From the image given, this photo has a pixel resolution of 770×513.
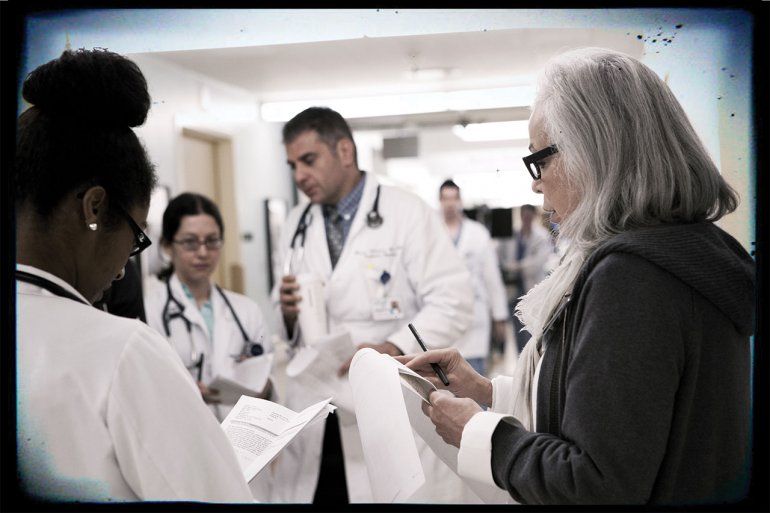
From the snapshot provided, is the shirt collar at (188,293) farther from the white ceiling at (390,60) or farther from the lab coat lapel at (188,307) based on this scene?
the white ceiling at (390,60)

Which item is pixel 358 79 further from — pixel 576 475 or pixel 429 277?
pixel 429 277

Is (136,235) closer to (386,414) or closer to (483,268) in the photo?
(386,414)

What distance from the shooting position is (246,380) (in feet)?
6.66

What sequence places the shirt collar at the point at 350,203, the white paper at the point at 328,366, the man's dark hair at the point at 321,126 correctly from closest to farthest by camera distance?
the man's dark hair at the point at 321,126 → the white paper at the point at 328,366 → the shirt collar at the point at 350,203

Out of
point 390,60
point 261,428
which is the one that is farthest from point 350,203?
point 261,428

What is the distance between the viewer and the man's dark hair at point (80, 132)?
2.79 feet

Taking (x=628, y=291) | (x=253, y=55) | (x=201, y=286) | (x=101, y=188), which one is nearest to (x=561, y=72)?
(x=628, y=291)

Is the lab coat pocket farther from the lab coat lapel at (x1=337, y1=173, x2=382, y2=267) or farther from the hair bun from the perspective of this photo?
the hair bun

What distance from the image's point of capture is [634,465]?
0.84m

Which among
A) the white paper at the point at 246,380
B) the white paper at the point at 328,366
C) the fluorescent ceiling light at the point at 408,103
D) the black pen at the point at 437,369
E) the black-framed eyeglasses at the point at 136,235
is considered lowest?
the white paper at the point at 246,380

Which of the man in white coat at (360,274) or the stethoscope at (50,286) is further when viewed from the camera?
the man in white coat at (360,274)

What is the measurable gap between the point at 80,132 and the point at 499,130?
2.42ft

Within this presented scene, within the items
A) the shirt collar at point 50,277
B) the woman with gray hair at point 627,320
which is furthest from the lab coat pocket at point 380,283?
the shirt collar at point 50,277

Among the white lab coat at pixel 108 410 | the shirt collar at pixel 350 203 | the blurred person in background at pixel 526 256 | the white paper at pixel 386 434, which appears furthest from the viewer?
the blurred person in background at pixel 526 256
